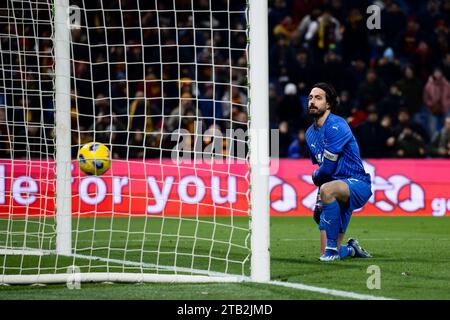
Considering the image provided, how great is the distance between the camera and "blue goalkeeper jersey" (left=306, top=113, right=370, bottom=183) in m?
9.98

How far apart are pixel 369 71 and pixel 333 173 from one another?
399 inches

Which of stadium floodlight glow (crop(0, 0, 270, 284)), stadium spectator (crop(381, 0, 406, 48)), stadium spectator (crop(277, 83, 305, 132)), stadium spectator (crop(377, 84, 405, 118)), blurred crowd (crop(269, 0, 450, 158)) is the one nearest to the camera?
Answer: stadium floodlight glow (crop(0, 0, 270, 284))

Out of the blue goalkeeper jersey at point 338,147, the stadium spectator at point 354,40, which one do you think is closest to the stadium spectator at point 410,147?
the stadium spectator at point 354,40

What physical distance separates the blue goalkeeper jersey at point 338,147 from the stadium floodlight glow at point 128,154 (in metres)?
0.95

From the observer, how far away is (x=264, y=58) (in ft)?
26.4

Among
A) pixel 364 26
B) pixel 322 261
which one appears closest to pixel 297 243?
pixel 322 261

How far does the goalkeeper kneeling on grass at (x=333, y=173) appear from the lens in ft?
32.8

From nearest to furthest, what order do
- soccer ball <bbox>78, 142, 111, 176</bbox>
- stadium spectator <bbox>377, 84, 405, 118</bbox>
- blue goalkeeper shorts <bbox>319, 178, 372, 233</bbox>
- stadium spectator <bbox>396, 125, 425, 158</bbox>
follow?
blue goalkeeper shorts <bbox>319, 178, 372, 233</bbox>, soccer ball <bbox>78, 142, 111, 176</bbox>, stadium spectator <bbox>396, 125, 425, 158</bbox>, stadium spectator <bbox>377, 84, 405, 118</bbox>

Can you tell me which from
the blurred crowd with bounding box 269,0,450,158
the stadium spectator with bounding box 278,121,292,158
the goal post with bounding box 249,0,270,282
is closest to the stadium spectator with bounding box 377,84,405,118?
the blurred crowd with bounding box 269,0,450,158

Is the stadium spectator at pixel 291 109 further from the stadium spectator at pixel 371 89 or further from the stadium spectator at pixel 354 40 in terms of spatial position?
the stadium spectator at pixel 354 40

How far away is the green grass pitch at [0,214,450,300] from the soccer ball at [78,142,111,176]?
76 centimetres

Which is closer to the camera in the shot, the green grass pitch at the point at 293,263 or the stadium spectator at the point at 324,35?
the green grass pitch at the point at 293,263

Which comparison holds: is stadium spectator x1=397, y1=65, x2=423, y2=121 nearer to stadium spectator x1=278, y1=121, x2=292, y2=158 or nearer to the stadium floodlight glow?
stadium spectator x1=278, y1=121, x2=292, y2=158

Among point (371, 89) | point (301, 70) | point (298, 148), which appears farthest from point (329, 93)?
point (371, 89)
